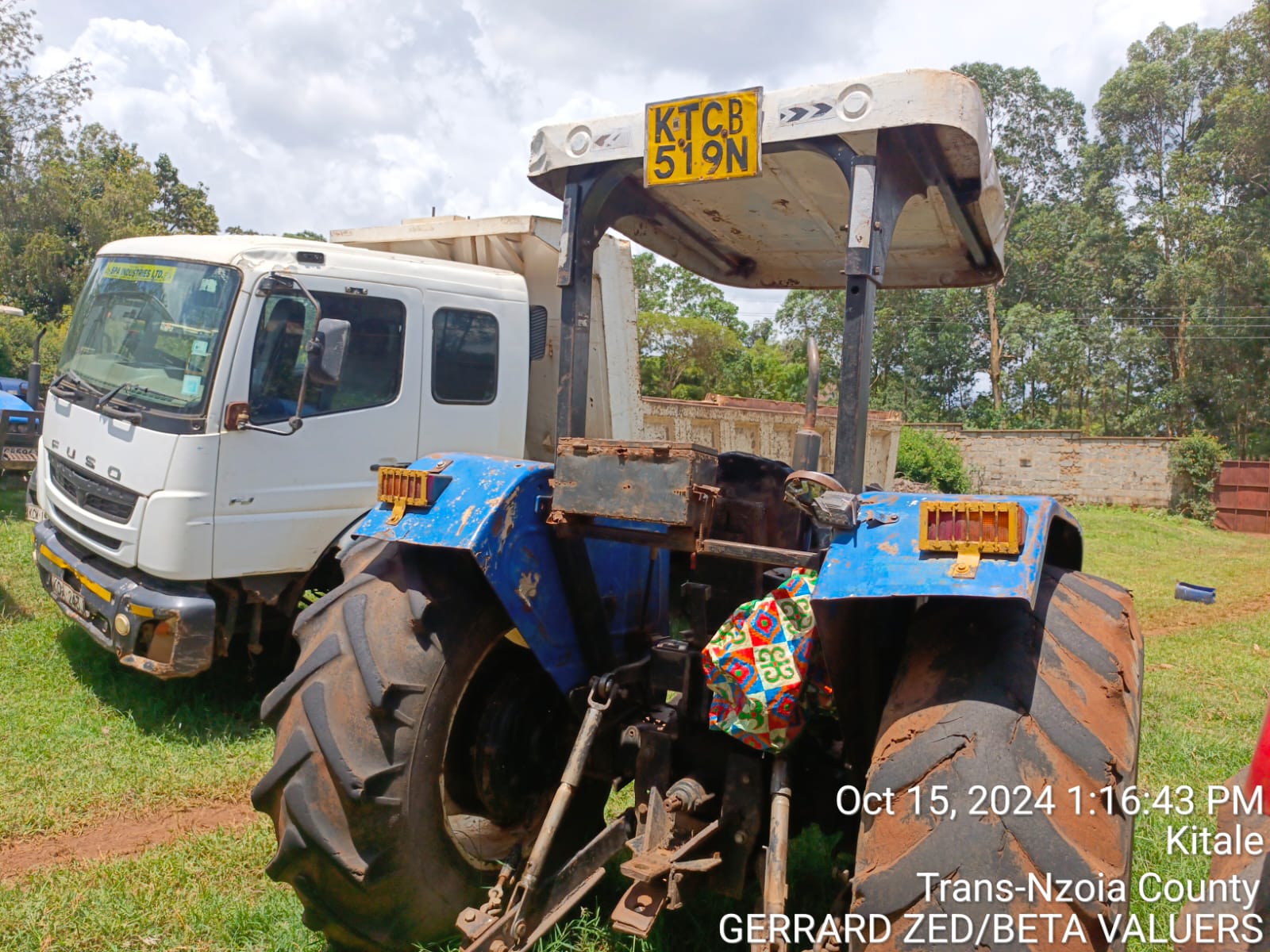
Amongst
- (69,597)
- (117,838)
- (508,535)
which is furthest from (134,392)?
(508,535)

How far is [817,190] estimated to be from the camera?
334cm

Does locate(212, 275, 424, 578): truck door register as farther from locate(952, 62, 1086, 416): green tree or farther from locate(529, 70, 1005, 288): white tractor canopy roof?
locate(952, 62, 1086, 416): green tree

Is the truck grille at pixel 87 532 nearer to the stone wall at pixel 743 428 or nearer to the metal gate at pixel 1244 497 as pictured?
the stone wall at pixel 743 428

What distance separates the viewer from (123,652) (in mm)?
4781

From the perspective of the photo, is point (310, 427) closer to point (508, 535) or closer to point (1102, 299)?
point (508, 535)

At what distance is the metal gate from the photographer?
72.6ft

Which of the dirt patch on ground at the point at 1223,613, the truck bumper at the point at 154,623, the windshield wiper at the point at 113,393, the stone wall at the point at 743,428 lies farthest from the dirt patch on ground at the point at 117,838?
the stone wall at the point at 743,428

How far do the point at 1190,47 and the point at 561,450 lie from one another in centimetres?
4029

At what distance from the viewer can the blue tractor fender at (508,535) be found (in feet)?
8.73

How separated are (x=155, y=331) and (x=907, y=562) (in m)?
4.46

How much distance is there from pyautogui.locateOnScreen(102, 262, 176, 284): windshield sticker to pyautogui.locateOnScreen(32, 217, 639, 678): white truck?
0.01 metres

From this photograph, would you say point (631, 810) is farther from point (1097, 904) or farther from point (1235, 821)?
point (1235, 821)

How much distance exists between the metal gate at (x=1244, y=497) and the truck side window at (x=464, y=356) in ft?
72.3

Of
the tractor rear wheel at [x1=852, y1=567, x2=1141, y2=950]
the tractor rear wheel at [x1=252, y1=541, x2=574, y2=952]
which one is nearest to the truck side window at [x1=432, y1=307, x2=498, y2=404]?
the tractor rear wheel at [x1=252, y1=541, x2=574, y2=952]
